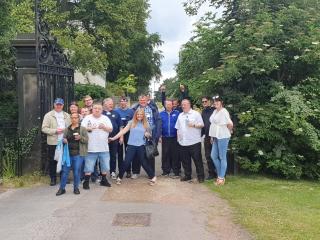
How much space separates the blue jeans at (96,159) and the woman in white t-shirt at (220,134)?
2189mm

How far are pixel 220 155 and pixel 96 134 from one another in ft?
8.34

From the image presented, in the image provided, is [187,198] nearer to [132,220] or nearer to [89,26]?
[132,220]

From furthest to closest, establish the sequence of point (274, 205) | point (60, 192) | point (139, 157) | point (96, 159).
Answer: point (139, 157) → point (96, 159) → point (60, 192) → point (274, 205)

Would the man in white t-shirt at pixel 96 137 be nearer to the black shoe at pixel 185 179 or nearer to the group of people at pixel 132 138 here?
the group of people at pixel 132 138

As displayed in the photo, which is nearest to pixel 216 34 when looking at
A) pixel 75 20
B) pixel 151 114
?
pixel 151 114

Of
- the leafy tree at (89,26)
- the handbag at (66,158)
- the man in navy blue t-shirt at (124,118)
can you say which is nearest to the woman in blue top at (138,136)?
the man in navy blue t-shirt at (124,118)

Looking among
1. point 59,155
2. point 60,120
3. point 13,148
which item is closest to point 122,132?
point 60,120

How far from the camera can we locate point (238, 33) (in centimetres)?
1216

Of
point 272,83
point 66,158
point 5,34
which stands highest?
point 5,34

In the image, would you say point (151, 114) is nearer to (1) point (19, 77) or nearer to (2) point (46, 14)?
(1) point (19, 77)

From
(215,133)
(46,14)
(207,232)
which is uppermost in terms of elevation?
(46,14)

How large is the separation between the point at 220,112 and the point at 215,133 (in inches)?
17.0

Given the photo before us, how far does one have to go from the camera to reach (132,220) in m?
7.56

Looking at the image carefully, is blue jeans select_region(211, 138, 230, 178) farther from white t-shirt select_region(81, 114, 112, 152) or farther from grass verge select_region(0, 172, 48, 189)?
grass verge select_region(0, 172, 48, 189)
